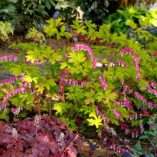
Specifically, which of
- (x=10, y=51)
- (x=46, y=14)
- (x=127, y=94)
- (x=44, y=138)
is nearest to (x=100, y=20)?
(x=46, y=14)

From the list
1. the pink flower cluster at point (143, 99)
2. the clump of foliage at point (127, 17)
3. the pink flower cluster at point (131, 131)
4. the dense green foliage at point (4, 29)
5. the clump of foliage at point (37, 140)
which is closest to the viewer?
the clump of foliage at point (37, 140)

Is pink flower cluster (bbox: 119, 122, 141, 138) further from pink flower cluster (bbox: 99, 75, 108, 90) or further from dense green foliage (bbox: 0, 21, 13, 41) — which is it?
dense green foliage (bbox: 0, 21, 13, 41)

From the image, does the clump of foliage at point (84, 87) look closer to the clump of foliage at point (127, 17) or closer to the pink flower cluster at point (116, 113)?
the pink flower cluster at point (116, 113)

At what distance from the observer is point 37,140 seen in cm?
272

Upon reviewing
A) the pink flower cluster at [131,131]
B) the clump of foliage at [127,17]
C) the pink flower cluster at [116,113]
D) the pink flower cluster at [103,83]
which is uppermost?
the pink flower cluster at [103,83]

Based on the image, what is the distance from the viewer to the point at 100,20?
11.2 m

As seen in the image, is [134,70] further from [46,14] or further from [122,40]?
[46,14]

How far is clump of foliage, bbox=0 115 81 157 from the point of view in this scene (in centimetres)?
264

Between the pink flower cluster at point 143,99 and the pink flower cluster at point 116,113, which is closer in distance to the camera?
the pink flower cluster at point 116,113

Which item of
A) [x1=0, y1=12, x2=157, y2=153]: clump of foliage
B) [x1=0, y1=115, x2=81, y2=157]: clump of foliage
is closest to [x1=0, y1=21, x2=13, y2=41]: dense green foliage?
[x1=0, y1=12, x2=157, y2=153]: clump of foliage

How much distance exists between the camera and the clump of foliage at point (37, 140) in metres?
2.64

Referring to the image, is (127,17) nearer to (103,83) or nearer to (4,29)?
(4,29)

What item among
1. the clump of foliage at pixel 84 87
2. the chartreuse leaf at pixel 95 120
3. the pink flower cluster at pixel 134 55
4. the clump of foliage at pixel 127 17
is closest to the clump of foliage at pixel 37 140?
the clump of foliage at pixel 84 87

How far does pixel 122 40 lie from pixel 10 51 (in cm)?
466
